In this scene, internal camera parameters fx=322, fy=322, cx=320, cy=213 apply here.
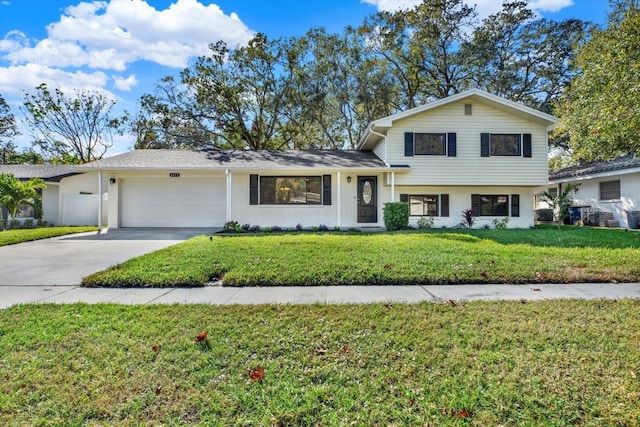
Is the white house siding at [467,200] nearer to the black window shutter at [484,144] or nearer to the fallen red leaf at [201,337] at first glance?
the black window shutter at [484,144]

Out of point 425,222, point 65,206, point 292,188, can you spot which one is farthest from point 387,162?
point 65,206

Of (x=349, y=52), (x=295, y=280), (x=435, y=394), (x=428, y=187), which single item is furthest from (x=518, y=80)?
(x=435, y=394)

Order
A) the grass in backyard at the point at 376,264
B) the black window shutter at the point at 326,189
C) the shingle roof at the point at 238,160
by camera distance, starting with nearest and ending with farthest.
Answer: the grass in backyard at the point at 376,264, the shingle roof at the point at 238,160, the black window shutter at the point at 326,189

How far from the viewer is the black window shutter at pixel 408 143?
1308 cm

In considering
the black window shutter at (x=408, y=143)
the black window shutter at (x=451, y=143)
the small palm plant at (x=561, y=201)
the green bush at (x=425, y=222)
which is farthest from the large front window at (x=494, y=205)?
the black window shutter at (x=408, y=143)

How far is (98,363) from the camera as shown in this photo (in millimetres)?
2502

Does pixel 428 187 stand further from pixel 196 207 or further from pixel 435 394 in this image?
pixel 435 394

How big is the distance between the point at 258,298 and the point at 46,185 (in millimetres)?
16316


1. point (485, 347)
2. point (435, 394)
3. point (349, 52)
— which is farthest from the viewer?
point (349, 52)

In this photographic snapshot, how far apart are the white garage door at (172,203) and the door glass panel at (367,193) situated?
233 inches

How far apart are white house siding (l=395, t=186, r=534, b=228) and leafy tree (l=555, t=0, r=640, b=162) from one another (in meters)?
2.83

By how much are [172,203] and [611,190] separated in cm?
2033

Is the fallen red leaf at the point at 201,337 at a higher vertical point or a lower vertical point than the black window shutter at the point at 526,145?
lower

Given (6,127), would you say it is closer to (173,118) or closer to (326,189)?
(173,118)
